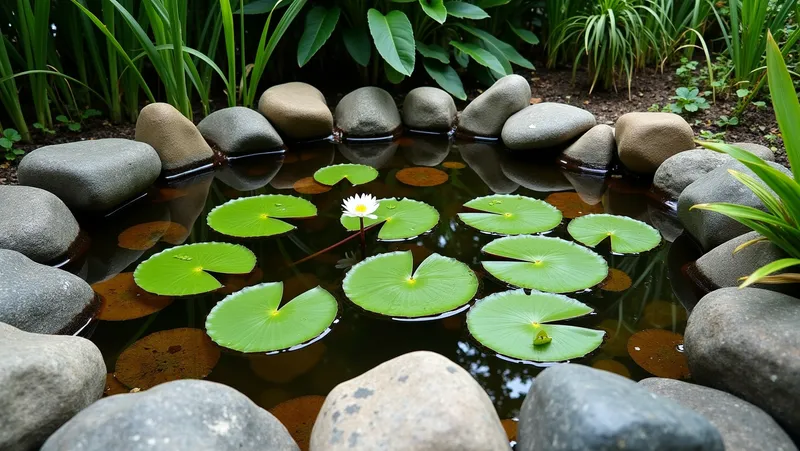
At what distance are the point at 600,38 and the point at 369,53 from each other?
1.40m

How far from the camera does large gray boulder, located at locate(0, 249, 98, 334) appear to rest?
1726mm

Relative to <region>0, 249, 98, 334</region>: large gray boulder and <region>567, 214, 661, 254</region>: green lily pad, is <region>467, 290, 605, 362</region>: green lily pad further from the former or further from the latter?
<region>0, 249, 98, 334</region>: large gray boulder

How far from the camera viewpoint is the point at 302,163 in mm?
3352

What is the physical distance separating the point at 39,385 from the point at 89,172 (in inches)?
56.8

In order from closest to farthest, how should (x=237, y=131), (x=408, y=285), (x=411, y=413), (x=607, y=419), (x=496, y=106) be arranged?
(x=607, y=419) → (x=411, y=413) → (x=408, y=285) → (x=237, y=131) → (x=496, y=106)

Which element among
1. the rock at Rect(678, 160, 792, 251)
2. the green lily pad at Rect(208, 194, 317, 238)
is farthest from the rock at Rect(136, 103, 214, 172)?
the rock at Rect(678, 160, 792, 251)

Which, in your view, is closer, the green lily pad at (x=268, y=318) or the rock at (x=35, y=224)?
the green lily pad at (x=268, y=318)

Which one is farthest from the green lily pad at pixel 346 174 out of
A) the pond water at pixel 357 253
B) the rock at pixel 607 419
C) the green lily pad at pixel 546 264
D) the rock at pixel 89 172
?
the rock at pixel 607 419

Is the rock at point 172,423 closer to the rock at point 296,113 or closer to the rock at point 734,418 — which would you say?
the rock at point 734,418

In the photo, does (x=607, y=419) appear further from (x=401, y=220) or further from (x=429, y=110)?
(x=429, y=110)

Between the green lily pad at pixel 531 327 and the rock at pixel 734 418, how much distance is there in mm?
358

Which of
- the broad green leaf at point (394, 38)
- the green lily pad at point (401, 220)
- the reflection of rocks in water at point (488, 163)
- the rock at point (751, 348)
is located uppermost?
the broad green leaf at point (394, 38)

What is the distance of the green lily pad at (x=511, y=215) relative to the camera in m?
2.50

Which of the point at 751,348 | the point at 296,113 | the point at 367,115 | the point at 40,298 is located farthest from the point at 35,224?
the point at 751,348
